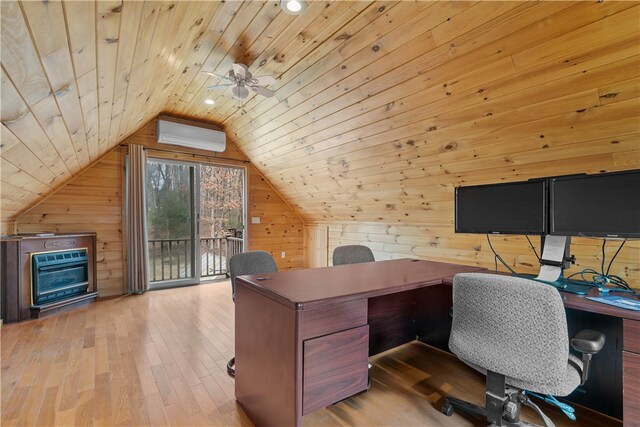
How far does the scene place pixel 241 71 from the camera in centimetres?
273

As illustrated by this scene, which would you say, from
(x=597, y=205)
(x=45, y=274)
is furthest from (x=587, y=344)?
(x=45, y=274)

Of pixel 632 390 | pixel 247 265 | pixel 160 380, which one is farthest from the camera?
pixel 247 265

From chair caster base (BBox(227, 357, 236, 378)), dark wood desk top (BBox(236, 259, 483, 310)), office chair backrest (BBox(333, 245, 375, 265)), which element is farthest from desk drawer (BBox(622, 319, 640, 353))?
chair caster base (BBox(227, 357, 236, 378))

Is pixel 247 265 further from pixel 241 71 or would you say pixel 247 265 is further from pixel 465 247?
pixel 465 247

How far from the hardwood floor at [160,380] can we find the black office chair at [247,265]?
40cm

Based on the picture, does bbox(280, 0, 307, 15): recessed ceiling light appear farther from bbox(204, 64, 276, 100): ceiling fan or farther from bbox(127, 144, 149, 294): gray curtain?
bbox(127, 144, 149, 294): gray curtain

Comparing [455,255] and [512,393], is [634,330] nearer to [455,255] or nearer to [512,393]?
[512,393]

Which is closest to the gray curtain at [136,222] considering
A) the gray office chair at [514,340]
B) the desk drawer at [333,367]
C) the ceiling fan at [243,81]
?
the ceiling fan at [243,81]

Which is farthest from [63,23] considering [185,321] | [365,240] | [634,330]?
[365,240]

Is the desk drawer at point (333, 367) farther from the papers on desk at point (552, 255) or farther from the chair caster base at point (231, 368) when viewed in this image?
the papers on desk at point (552, 255)

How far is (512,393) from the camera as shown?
1.55 metres

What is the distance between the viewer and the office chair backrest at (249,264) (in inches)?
93.9

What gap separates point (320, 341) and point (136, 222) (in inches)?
164

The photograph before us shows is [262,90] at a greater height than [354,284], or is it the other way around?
[262,90]
